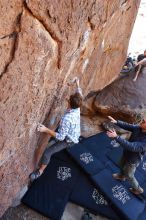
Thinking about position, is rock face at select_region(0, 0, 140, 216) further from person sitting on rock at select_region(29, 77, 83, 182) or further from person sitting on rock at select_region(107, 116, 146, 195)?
person sitting on rock at select_region(107, 116, 146, 195)

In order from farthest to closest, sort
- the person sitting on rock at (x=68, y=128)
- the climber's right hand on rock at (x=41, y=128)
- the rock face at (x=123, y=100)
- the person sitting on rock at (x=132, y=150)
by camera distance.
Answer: the rock face at (x=123, y=100) → the person sitting on rock at (x=132, y=150) → the person sitting on rock at (x=68, y=128) → the climber's right hand on rock at (x=41, y=128)

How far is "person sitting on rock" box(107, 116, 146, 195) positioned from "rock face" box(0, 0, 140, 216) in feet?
3.11

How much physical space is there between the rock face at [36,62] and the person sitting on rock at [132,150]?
0.95 m

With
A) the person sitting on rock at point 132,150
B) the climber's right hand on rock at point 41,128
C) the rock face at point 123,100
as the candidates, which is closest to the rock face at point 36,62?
the climber's right hand on rock at point 41,128

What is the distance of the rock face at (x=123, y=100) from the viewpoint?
6.89 metres

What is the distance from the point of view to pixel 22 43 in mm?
3098

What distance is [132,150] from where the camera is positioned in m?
4.69

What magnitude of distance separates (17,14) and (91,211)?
128 inches

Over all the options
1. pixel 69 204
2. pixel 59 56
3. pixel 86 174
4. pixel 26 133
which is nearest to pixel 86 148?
pixel 86 174

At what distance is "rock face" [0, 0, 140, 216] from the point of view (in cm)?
305

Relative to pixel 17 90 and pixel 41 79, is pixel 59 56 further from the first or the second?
pixel 17 90

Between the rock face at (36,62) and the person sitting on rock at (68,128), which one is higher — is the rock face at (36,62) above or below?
above

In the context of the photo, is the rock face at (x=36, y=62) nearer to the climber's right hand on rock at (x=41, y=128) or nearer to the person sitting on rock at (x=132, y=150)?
the climber's right hand on rock at (x=41, y=128)

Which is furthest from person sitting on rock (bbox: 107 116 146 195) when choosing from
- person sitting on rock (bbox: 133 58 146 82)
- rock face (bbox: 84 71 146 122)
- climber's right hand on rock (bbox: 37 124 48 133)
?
person sitting on rock (bbox: 133 58 146 82)
